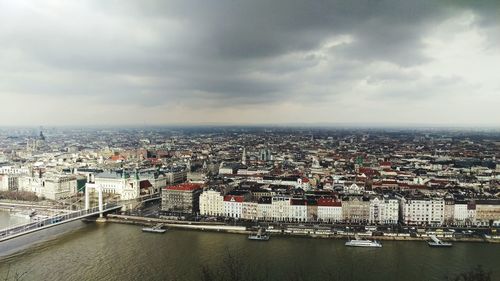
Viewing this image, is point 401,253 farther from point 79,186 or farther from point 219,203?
point 79,186

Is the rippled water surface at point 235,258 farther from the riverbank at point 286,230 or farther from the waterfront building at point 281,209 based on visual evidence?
the waterfront building at point 281,209

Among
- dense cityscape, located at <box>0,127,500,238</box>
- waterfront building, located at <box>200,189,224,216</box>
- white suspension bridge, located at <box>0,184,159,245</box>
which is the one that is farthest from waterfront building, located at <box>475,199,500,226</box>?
white suspension bridge, located at <box>0,184,159,245</box>

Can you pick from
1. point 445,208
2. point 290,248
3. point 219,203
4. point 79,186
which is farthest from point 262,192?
point 79,186

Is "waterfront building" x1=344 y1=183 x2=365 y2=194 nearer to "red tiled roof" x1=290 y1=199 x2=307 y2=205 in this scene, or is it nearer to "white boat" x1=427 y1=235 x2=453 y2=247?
"red tiled roof" x1=290 y1=199 x2=307 y2=205

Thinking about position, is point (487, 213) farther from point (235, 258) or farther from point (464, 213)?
point (235, 258)

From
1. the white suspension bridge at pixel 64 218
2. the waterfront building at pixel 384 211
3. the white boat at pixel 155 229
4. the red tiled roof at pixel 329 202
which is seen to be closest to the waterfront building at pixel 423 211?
the waterfront building at pixel 384 211

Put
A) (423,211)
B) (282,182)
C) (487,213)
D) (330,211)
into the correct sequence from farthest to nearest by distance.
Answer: (282,182)
(330,211)
(423,211)
(487,213)

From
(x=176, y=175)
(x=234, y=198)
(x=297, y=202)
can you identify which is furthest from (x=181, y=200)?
(x=176, y=175)
